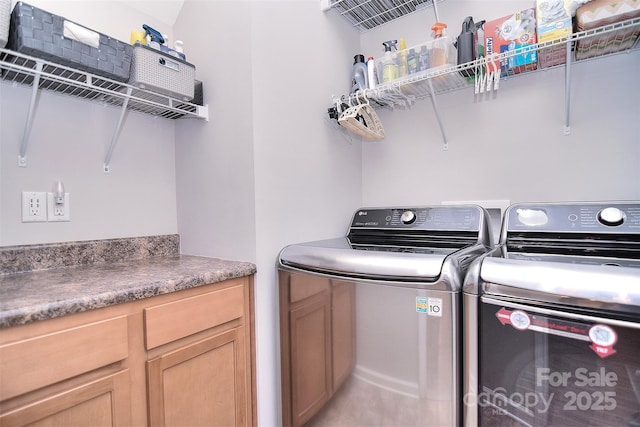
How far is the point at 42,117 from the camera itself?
1.21 meters

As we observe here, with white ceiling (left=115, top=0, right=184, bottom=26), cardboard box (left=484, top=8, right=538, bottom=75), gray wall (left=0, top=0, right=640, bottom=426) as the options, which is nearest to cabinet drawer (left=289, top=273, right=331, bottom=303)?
gray wall (left=0, top=0, right=640, bottom=426)

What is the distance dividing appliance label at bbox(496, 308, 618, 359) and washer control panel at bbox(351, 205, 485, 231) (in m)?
0.58

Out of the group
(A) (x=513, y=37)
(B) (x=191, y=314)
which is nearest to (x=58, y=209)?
(B) (x=191, y=314)

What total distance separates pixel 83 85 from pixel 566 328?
5.29ft

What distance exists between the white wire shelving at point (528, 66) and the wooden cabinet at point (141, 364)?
1108 mm

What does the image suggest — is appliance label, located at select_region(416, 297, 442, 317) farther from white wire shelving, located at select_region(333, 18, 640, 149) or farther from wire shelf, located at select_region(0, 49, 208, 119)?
wire shelf, located at select_region(0, 49, 208, 119)

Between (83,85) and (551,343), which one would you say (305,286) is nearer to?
(551,343)

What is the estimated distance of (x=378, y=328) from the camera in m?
1.05

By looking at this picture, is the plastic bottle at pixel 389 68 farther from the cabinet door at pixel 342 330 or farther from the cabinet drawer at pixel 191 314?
the cabinet drawer at pixel 191 314

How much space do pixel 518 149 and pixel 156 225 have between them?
176 cm

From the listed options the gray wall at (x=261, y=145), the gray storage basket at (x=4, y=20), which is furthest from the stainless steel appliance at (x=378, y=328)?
the gray storage basket at (x=4, y=20)

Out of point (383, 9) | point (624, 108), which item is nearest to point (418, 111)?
point (383, 9)

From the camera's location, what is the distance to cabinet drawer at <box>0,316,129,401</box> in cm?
72

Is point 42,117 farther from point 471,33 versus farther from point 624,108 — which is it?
point 624,108
